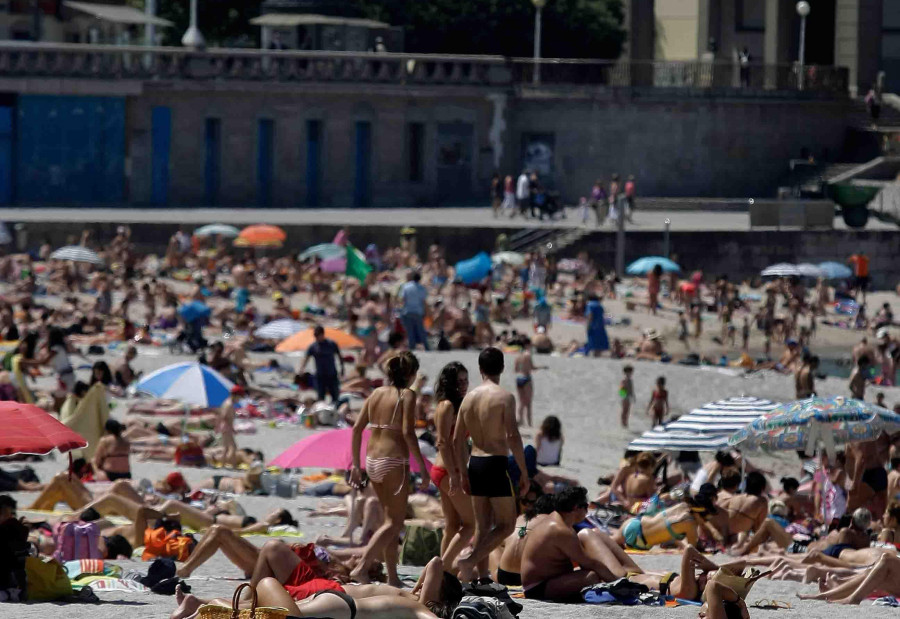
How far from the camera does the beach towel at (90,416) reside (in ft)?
55.8

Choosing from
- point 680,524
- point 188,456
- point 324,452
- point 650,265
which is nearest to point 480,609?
point 680,524

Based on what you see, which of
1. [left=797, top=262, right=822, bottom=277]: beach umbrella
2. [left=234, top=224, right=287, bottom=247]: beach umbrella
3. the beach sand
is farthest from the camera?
[left=797, top=262, right=822, bottom=277]: beach umbrella

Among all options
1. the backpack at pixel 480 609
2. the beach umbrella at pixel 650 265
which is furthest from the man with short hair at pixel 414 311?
the backpack at pixel 480 609

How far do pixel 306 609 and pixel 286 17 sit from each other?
39.0 meters

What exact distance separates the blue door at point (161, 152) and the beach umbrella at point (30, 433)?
32.8 metres

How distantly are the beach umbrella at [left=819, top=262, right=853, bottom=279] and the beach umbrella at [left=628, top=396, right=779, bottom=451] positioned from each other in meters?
19.1

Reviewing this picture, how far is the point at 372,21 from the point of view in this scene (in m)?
47.7

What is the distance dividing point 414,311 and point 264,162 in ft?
61.8

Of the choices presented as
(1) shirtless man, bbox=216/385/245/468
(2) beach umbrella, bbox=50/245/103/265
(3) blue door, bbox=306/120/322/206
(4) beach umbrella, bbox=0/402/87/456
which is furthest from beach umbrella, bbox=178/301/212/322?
(3) blue door, bbox=306/120/322/206

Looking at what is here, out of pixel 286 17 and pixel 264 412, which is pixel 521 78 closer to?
pixel 286 17

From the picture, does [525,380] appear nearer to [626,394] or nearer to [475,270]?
[626,394]

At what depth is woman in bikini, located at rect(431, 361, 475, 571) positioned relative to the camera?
10.7 metres

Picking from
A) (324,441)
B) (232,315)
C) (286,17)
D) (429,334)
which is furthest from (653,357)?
(286,17)

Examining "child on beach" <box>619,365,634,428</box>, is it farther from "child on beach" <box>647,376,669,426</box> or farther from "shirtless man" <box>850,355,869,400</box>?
"shirtless man" <box>850,355,869,400</box>
